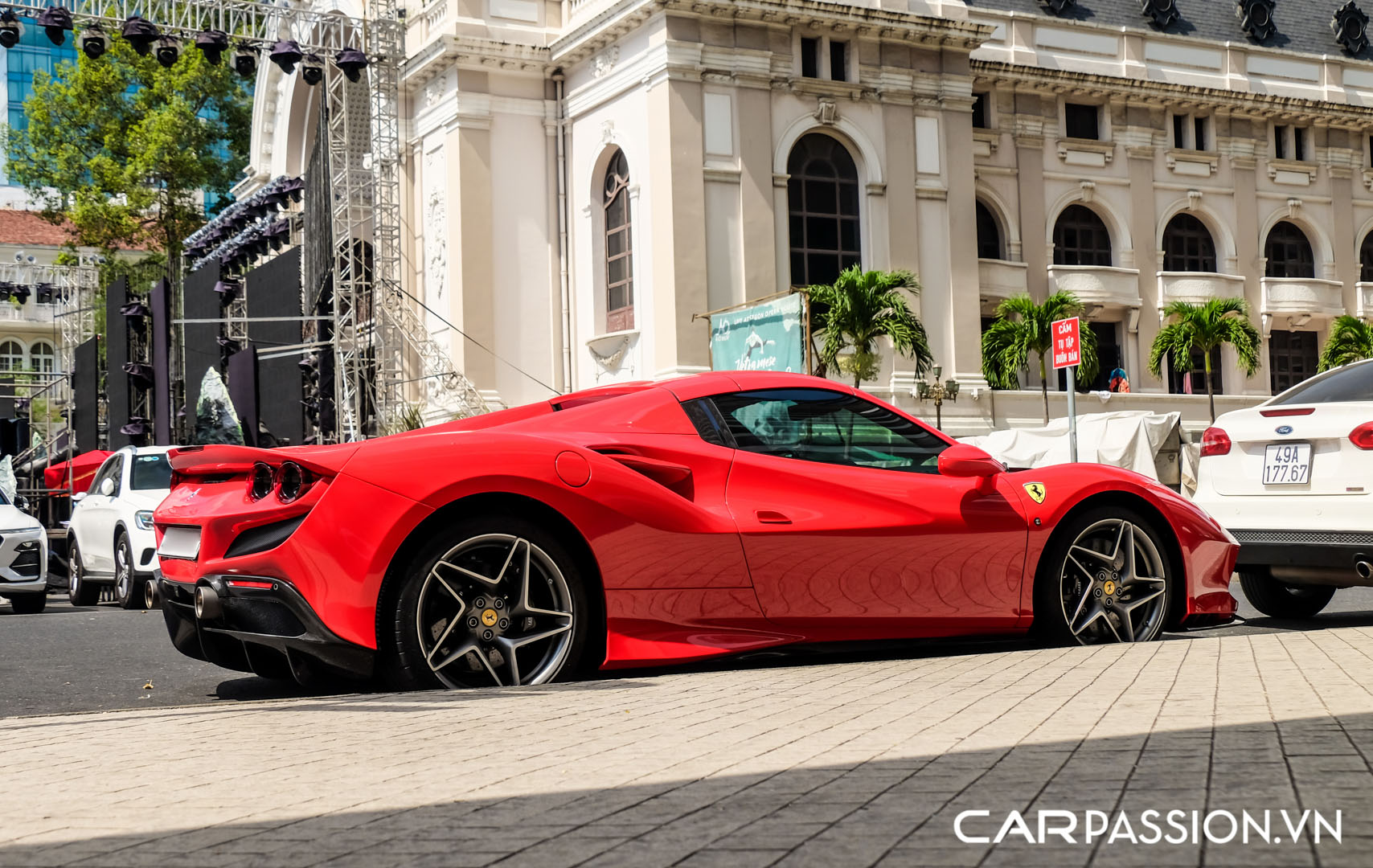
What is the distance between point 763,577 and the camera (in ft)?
20.8

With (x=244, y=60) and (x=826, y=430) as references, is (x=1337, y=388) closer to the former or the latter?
(x=826, y=430)

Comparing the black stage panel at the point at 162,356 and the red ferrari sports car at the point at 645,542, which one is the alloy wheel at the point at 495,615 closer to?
the red ferrari sports car at the point at 645,542

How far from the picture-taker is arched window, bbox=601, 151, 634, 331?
30.8 meters

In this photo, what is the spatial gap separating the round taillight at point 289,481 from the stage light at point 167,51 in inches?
902

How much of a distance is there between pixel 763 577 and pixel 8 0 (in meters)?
25.2

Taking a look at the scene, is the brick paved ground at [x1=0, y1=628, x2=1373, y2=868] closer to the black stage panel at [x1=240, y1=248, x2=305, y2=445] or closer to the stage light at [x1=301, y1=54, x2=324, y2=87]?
the stage light at [x1=301, y1=54, x2=324, y2=87]

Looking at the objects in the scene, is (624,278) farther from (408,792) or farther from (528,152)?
(408,792)

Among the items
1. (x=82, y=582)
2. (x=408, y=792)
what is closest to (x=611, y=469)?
(x=408, y=792)

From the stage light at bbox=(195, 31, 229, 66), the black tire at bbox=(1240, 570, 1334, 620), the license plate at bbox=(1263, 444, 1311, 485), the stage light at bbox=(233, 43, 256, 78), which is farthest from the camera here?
the stage light at bbox=(233, 43, 256, 78)

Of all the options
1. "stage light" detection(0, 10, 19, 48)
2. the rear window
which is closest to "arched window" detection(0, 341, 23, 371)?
"stage light" detection(0, 10, 19, 48)

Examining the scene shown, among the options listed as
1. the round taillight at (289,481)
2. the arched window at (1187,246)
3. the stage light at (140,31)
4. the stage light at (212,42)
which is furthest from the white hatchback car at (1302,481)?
the arched window at (1187,246)

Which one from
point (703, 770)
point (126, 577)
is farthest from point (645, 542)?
point (126, 577)

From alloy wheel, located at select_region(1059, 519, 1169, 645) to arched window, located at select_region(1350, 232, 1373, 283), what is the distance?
37044mm

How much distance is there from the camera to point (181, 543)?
637 cm
